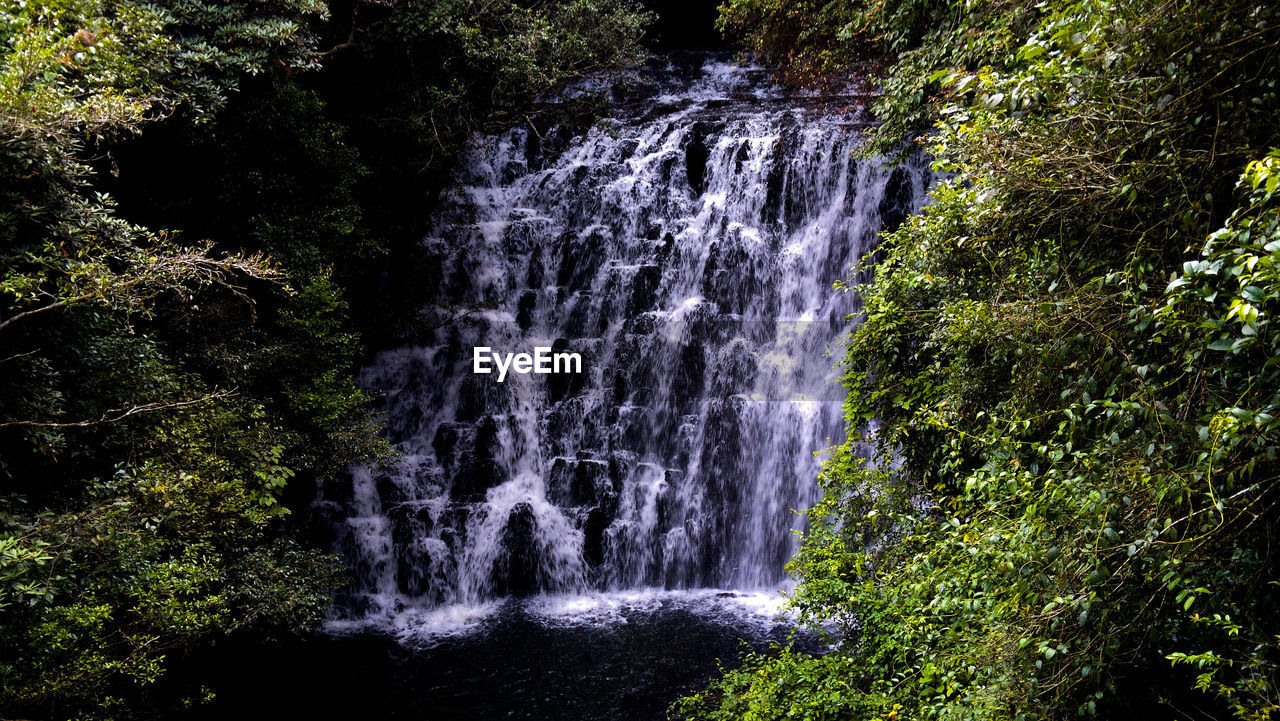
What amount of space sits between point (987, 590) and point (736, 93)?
16.6 meters

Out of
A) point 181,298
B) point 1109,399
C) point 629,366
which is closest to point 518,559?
point 629,366

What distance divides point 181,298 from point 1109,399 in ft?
27.6

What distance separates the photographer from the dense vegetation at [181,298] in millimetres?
5594

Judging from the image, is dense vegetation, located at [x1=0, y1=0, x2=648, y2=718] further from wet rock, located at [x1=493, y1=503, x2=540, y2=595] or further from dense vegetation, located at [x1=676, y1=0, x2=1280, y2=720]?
dense vegetation, located at [x1=676, y1=0, x2=1280, y2=720]

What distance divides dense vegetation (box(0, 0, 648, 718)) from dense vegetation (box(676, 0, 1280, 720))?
560cm

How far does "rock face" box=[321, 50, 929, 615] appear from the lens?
13.0 meters

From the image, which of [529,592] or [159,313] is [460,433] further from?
[159,313]

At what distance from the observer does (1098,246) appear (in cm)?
448

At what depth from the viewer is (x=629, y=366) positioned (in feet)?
47.2

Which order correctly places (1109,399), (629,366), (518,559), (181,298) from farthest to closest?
(629,366)
(518,559)
(181,298)
(1109,399)

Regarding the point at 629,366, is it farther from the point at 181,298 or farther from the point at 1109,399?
the point at 1109,399

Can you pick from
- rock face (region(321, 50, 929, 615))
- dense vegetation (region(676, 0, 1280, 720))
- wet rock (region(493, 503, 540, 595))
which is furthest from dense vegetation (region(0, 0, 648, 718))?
dense vegetation (region(676, 0, 1280, 720))

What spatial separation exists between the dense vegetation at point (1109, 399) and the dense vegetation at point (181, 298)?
5.60 metres

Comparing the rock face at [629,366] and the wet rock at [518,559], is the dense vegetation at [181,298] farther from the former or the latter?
the wet rock at [518,559]
